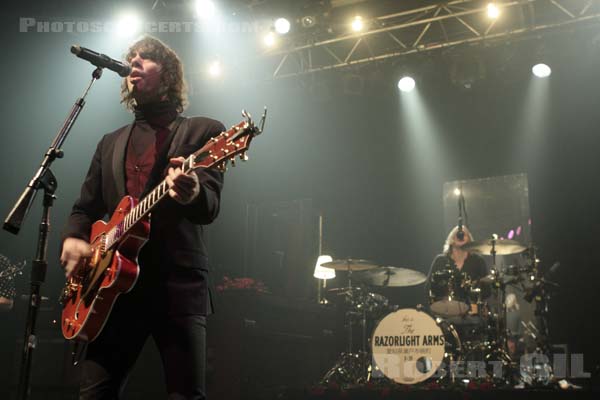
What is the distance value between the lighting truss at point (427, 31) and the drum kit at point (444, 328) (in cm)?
271

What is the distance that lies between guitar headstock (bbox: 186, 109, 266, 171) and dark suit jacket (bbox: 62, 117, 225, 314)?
0.19 feet

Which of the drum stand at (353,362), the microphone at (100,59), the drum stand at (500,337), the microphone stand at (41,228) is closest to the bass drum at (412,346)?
the drum stand at (353,362)

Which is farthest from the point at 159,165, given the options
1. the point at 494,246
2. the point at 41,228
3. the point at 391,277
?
the point at 391,277

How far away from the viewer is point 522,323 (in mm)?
8844

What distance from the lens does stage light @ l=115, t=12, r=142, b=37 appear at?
8141 mm

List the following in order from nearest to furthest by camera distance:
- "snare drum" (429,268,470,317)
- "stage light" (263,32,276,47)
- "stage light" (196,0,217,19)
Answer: "snare drum" (429,268,470,317) < "stage light" (196,0,217,19) < "stage light" (263,32,276,47)

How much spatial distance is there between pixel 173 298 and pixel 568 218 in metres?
7.71

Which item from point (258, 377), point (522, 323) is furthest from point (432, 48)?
point (258, 377)

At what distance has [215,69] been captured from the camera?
925cm

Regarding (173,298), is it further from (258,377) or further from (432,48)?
(432,48)

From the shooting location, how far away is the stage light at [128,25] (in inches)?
320

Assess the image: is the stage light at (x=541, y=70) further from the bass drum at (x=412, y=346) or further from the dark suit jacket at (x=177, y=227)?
the dark suit jacket at (x=177, y=227)

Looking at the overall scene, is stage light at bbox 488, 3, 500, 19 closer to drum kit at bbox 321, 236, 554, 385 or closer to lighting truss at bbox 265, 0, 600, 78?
lighting truss at bbox 265, 0, 600, 78

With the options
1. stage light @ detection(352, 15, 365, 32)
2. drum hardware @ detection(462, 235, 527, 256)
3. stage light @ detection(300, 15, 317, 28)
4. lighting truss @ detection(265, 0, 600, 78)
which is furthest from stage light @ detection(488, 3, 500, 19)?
drum hardware @ detection(462, 235, 527, 256)
